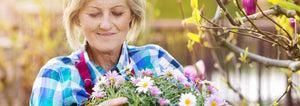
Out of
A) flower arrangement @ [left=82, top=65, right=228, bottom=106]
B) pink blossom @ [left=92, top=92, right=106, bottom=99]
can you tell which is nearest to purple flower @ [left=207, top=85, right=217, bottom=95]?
flower arrangement @ [left=82, top=65, right=228, bottom=106]

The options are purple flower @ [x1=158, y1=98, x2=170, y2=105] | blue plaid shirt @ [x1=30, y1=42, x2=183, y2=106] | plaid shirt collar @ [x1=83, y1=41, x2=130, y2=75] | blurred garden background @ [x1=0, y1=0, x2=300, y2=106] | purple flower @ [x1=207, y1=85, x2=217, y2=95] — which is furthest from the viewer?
blurred garden background @ [x1=0, y1=0, x2=300, y2=106]

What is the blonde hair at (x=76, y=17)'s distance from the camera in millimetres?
1316

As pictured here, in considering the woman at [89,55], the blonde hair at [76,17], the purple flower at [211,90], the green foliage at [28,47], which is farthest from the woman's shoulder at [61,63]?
the green foliage at [28,47]

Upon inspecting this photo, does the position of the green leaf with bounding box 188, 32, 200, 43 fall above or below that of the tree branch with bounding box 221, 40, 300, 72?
above

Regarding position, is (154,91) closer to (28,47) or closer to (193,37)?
(193,37)

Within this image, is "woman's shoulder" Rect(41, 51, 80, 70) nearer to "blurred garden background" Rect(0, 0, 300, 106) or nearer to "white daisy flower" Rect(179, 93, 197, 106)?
"white daisy flower" Rect(179, 93, 197, 106)

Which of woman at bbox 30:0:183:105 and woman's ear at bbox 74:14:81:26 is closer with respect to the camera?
woman at bbox 30:0:183:105

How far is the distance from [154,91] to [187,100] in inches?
3.2

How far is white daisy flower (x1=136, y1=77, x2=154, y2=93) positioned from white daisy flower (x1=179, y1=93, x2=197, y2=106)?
8 centimetres

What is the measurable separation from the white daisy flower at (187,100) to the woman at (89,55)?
0.40 m

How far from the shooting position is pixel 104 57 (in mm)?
1398

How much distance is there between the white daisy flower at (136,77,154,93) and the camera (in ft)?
3.15

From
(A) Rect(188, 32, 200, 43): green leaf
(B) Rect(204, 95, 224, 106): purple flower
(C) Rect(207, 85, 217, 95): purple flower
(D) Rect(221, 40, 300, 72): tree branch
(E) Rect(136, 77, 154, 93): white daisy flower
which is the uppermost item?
(A) Rect(188, 32, 200, 43): green leaf

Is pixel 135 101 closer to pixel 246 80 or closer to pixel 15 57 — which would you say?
pixel 246 80
